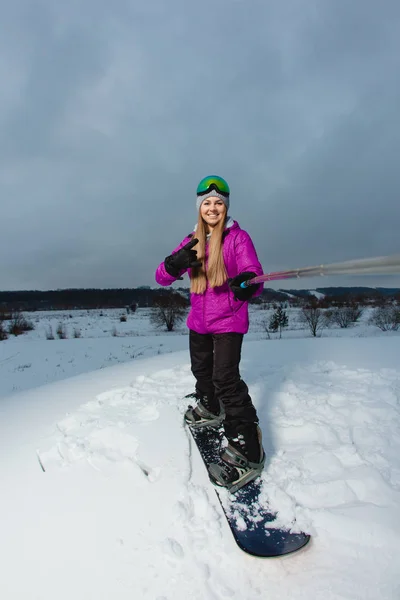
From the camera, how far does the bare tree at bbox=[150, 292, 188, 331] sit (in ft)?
103

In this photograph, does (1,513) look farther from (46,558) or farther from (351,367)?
(351,367)

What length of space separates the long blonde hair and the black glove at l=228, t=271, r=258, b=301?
231mm

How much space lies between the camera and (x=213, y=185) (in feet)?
7.61

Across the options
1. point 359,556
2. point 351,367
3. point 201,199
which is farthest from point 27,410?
point 351,367

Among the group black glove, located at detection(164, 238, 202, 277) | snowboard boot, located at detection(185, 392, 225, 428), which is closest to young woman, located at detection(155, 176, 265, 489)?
black glove, located at detection(164, 238, 202, 277)

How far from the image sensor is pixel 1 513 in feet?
5.78

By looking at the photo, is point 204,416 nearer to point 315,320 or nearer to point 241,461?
point 241,461

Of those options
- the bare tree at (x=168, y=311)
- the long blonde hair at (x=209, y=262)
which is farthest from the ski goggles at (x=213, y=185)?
the bare tree at (x=168, y=311)

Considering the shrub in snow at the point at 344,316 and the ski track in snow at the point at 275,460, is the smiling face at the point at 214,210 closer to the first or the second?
the ski track in snow at the point at 275,460

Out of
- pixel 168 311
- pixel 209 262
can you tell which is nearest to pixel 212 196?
pixel 209 262

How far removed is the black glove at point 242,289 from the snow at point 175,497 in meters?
1.22

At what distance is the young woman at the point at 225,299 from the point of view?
2.00 m

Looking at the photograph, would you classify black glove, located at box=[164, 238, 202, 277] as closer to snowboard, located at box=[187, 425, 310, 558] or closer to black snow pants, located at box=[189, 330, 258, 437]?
black snow pants, located at box=[189, 330, 258, 437]

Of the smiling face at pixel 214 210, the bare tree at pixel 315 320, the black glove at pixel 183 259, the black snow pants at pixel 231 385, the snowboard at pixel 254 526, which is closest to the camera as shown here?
the snowboard at pixel 254 526
